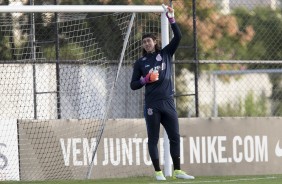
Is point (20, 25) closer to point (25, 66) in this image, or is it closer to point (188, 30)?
point (25, 66)

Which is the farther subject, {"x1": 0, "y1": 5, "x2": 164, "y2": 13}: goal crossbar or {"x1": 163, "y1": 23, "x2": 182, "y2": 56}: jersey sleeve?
{"x1": 0, "y1": 5, "x2": 164, "y2": 13}: goal crossbar

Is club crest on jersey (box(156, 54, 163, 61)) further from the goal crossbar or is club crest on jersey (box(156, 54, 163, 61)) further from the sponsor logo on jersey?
the sponsor logo on jersey

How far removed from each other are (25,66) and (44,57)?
1.38ft

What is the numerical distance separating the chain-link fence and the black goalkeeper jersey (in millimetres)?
2536

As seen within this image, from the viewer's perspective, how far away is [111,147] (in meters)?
18.0

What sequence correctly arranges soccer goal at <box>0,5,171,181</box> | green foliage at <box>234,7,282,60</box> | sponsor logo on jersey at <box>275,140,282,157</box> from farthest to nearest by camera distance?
green foliage at <box>234,7,282,60</box> < sponsor logo on jersey at <box>275,140,282,157</box> < soccer goal at <box>0,5,171,181</box>

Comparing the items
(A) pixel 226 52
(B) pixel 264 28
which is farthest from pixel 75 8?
(A) pixel 226 52

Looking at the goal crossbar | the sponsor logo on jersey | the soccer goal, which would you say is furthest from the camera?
the sponsor logo on jersey

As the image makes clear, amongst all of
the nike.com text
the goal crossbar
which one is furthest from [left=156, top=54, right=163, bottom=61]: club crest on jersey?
the nike.com text

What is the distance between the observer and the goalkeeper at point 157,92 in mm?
15344

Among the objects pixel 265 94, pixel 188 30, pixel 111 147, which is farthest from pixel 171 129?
pixel 265 94

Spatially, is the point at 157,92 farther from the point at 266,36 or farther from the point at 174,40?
the point at 266,36

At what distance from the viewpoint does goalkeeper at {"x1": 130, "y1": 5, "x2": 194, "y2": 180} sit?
15.3m

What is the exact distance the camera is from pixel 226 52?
2625 centimetres
